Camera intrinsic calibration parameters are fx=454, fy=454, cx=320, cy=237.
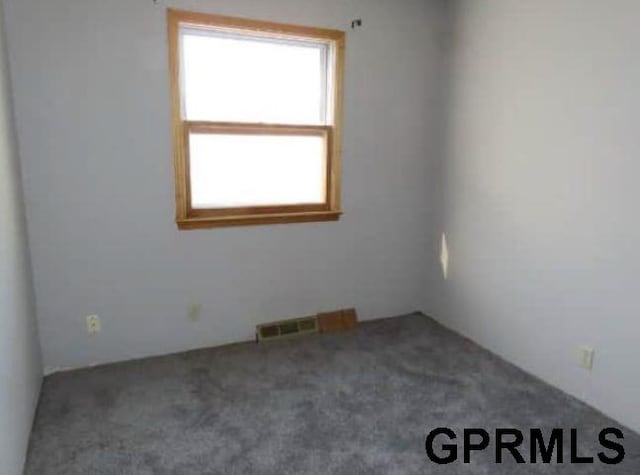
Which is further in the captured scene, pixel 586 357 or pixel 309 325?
pixel 309 325

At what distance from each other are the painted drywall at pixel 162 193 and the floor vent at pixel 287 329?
0.07 m

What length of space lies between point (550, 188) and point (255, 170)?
70.3 inches

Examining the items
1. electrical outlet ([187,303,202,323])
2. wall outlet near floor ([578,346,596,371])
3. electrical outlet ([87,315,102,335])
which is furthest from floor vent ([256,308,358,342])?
wall outlet near floor ([578,346,596,371])

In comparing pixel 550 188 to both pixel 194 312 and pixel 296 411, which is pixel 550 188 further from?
pixel 194 312

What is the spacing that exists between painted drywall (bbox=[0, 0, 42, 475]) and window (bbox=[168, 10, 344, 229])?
83cm

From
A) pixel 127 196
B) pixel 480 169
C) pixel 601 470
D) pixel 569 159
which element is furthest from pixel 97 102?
pixel 601 470

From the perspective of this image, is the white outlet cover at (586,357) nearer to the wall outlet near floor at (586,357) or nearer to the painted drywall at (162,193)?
the wall outlet near floor at (586,357)

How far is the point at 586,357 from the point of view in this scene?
240cm

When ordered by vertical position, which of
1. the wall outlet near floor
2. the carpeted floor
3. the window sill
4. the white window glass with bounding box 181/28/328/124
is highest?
the white window glass with bounding box 181/28/328/124

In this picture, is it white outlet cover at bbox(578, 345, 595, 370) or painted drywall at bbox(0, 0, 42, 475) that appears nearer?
painted drywall at bbox(0, 0, 42, 475)

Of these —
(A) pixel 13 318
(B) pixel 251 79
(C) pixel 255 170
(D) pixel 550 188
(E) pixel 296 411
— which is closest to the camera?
(A) pixel 13 318

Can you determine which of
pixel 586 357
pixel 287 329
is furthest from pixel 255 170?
pixel 586 357

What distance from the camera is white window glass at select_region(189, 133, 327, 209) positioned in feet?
9.39

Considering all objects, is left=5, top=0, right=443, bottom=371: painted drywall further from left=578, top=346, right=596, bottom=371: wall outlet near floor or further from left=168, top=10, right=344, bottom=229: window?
left=578, top=346, right=596, bottom=371: wall outlet near floor
